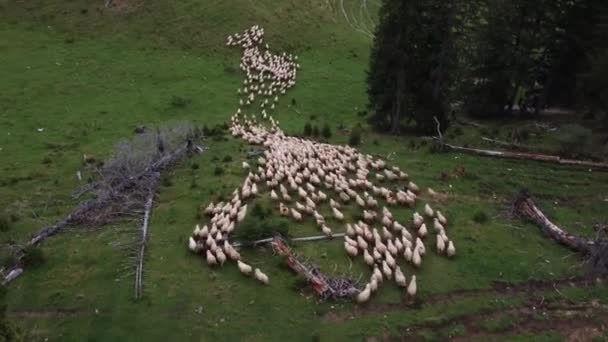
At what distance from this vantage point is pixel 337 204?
76.5 feet

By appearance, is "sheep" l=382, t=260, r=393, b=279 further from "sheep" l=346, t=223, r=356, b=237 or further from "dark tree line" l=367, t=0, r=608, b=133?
"dark tree line" l=367, t=0, r=608, b=133

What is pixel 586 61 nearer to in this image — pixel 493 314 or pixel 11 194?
pixel 493 314

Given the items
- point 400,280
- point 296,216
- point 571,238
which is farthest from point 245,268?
point 571,238

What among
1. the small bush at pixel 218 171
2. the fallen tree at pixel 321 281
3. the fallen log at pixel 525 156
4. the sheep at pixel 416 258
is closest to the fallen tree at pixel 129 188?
the small bush at pixel 218 171

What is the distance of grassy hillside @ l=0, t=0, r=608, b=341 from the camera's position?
16156mm

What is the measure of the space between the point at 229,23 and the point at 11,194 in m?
38.4

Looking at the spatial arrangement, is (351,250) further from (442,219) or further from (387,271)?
(442,219)

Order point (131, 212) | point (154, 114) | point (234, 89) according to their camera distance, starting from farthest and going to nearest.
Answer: point (234, 89), point (154, 114), point (131, 212)

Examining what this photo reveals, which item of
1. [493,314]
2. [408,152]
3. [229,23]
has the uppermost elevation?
[229,23]

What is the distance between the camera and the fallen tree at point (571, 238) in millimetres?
18531

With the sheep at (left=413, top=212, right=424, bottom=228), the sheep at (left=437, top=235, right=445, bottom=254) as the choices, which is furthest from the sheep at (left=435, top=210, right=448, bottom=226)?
the sheep at (left=437, top=235, right=445, bottom=254)

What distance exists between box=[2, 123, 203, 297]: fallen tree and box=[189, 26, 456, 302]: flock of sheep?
10.7ft

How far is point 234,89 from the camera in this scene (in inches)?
1887

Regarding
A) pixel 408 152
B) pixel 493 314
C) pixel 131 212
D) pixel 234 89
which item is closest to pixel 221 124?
pixel 234 89
